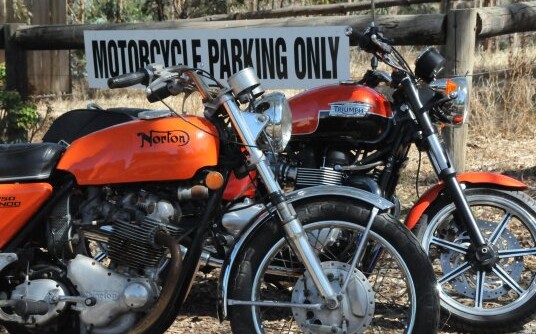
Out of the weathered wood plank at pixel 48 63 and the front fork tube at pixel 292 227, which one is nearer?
the front fork tube at pixel 292 227

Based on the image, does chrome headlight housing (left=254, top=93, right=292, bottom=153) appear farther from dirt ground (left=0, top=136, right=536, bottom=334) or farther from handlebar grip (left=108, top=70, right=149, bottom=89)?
dirt ground (left=0, top=136, right=536, bottom=334)

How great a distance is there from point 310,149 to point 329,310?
1.08 meters

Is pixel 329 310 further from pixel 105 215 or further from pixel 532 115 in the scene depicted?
pixel 532 115

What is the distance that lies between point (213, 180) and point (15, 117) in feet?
16.6

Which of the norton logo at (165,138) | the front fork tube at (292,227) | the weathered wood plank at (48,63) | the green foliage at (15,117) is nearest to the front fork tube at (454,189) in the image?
the front fork tube at (292,227)

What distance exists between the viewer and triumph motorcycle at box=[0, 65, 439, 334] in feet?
11.3

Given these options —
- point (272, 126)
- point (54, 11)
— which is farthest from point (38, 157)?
point (54, 11)

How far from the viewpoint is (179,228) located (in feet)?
11.9

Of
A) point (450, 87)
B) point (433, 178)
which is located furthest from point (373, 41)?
point (433, 178)

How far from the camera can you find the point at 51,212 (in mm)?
3740

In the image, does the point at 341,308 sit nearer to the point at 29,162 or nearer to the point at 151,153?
the point at 151,153

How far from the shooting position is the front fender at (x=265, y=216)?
11.4 feet

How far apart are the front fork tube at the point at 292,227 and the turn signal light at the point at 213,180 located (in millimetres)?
168

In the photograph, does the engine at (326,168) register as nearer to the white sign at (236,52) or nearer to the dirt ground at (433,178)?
the dirt ground at (433,178)
